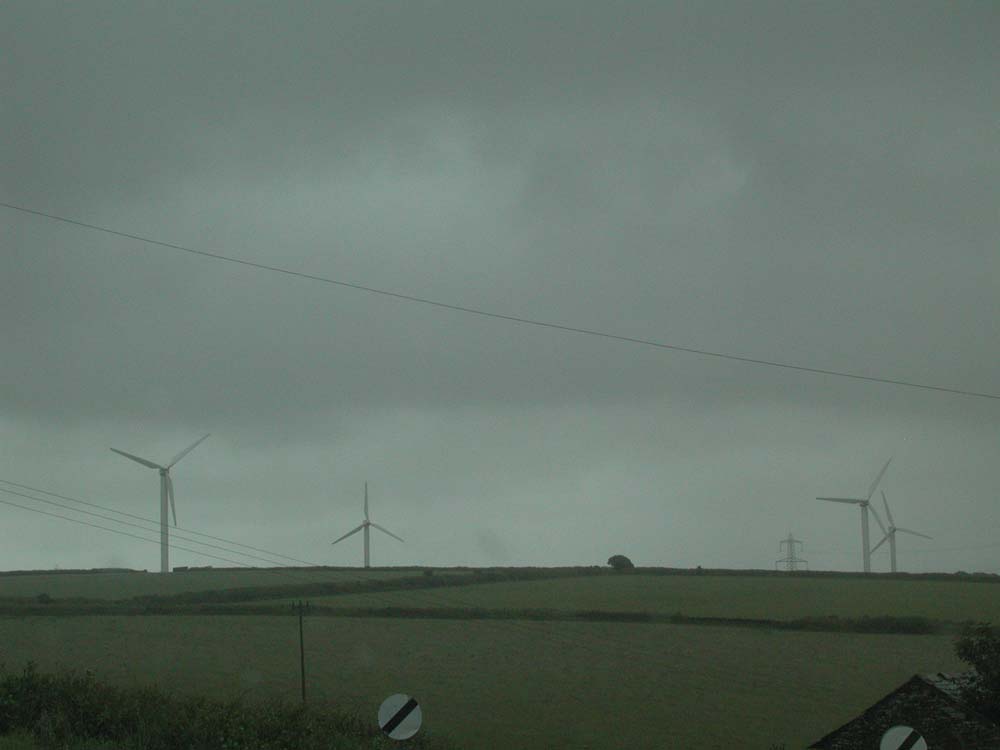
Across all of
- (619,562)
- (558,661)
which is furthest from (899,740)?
(619,562)

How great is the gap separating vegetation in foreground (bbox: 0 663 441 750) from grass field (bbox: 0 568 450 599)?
44.2 m

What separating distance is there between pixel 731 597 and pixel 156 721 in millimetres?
53385

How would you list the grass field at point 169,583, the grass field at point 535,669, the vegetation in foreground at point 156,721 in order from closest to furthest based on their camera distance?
the vegetation in foreground at point 156,721 → the grass field at point 535,669 → the grass field at point 169,583

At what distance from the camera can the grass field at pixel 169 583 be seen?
79312mm

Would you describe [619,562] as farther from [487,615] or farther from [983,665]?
[983,665]

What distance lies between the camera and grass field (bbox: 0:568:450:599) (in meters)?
79.3

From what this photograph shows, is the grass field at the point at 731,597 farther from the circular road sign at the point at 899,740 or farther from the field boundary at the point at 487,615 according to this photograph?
the circular road sign at the point at 899,740

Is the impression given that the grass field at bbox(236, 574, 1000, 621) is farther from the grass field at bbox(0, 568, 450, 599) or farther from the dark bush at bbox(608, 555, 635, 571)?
the dark bush at bbox(608, 555, 635, 571)

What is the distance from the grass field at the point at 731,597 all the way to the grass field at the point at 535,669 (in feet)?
24.6

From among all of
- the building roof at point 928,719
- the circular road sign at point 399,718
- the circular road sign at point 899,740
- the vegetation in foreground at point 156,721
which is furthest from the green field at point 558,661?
the circular road sign at point 899,740

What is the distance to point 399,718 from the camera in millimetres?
23547

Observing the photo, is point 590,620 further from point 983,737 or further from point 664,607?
point 983,737

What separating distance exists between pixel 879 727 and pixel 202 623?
41049 mm

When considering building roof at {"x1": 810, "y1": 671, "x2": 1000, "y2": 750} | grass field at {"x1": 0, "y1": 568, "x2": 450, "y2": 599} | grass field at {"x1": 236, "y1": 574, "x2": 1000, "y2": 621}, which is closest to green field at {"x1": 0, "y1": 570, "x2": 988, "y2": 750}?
grass field at {"x1": 236, "y1": 574, "x2": 1000, "y2": 621}
